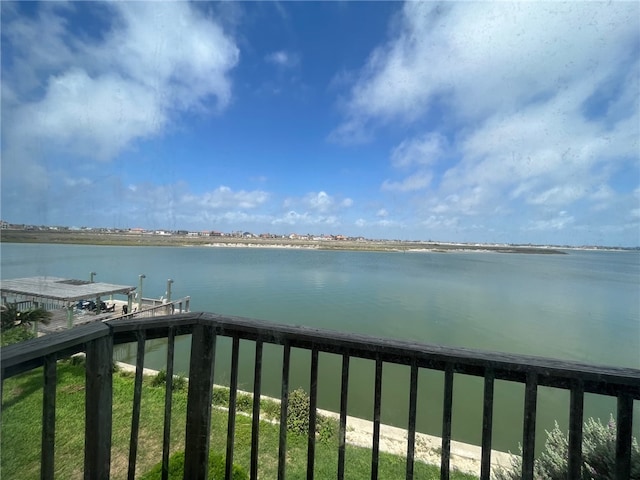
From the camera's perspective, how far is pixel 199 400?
164cm

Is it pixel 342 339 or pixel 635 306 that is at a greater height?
pixel 342 339

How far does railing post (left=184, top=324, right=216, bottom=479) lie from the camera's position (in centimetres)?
163

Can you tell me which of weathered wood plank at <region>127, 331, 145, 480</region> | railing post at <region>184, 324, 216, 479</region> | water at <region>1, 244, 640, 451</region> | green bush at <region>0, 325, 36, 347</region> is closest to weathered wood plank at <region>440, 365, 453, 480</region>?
railing post at <region>184, 324, 216, 479</region>

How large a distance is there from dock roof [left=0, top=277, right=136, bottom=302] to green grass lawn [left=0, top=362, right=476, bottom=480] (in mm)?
5740

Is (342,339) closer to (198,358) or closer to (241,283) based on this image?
(198,358)

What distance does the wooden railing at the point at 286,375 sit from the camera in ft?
3.98

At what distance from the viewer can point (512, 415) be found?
22.5 ft

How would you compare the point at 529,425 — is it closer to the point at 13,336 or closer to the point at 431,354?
the point at 431,354

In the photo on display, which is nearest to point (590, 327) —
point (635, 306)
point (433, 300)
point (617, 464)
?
point (433, 300)

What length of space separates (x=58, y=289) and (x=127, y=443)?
10.0 metres

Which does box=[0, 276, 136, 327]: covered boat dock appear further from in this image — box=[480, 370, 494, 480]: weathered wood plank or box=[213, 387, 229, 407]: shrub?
box=[480, 370, 494, 480]: weathered wood plank

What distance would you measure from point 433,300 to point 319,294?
24.0ft

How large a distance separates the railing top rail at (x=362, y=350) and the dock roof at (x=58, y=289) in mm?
10479

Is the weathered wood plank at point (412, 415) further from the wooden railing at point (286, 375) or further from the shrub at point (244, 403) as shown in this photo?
the shrub at point (244, 403)
